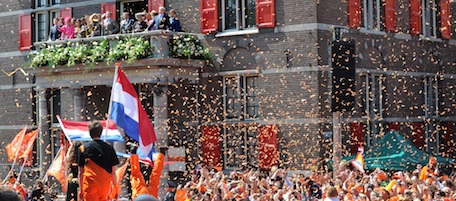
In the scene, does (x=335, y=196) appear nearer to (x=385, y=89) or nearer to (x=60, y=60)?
(x=385, y=89)

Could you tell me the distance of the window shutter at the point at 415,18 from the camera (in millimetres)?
29078

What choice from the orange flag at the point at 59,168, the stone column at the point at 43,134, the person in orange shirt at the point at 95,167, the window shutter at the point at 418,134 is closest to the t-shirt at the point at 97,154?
the person in orange shirt at the point at 95,167

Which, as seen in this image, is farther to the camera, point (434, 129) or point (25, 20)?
point (25, 20)

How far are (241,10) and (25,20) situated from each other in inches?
393

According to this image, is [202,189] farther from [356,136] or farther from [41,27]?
[41,27]

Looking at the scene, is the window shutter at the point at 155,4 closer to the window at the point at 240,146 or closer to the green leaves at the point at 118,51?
the green leaves at the point at 118,51

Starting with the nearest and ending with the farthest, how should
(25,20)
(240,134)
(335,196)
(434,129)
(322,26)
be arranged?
1. (335,196)
2. (322,26)
3. (240,134)
4. (434,129)
5. (25,20)

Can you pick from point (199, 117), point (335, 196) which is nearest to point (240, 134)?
point (199, 117)

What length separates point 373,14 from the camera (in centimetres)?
2792

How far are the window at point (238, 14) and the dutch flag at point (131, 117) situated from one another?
38.6 ft

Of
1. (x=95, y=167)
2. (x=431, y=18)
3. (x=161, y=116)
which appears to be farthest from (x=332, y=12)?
(x=95, y=167)

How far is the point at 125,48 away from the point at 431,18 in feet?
35.5

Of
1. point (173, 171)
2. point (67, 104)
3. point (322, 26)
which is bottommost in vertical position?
point (173, 171)

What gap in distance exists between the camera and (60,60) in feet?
94.5
